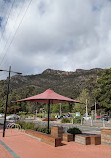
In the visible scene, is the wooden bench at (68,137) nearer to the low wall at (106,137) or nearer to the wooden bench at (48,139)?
the wooden bench at (48,139)

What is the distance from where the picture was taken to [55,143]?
7.98 meters

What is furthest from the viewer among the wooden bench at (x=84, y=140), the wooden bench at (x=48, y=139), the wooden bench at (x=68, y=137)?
the wooden bench at (x=68, y=137)

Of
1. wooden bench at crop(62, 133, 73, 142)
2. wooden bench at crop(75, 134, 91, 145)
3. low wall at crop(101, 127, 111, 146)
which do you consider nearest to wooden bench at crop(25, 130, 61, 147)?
wooden bench at crop(62, 133, 73, 142)

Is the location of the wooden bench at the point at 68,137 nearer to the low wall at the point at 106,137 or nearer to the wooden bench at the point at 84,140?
the wooden bench at the point at 84,140

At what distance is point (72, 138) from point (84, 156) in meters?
3.14

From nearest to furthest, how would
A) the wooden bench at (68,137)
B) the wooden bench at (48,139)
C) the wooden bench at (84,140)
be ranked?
the wooden bench at (48,139) → the wooden bench at (84,140) → the wooden bench at (68,137)

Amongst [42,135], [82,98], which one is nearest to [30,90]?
Result: [82,98]

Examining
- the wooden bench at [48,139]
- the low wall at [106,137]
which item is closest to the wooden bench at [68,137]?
the wooden bench at [48,139]

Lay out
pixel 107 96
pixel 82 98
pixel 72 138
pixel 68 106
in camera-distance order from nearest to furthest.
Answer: pixel 72 138
pixel 107 96
pixel 82 98
pixel 68 106

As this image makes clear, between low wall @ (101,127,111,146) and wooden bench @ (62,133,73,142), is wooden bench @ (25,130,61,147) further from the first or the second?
low wall @ (101,127,111,146)

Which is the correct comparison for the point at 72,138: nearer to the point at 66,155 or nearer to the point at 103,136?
the point at 103,136

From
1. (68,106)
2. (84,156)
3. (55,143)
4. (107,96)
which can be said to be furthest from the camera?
(68,106)

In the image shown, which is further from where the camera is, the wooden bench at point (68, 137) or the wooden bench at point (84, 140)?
the wooden bench at point (68, 137)

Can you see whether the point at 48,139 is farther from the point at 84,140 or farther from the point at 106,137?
the point at 106,137
